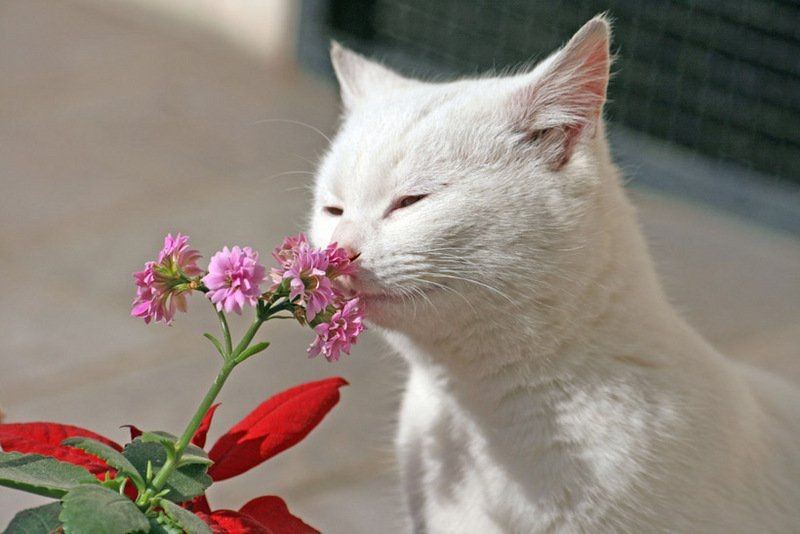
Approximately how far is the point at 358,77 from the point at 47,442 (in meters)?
0.90

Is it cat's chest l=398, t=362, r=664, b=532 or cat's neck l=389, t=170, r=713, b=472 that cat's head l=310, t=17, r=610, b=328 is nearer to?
cat's neck l=389, t=170, r=713, b=472

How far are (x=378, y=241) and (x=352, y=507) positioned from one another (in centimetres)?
104

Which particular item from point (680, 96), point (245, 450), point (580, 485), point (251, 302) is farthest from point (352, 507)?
point (680, 96)

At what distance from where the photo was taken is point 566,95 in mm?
1354

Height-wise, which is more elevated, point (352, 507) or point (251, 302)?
point (251, 302)

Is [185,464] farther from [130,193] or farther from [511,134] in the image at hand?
[130,193]

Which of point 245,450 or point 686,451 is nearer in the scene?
point 245,450

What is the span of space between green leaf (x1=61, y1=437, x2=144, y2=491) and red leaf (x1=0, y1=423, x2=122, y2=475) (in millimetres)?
78

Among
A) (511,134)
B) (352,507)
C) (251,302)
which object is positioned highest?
(511,134)

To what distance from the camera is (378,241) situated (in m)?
1.26

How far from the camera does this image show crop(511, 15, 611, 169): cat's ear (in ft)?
4.33

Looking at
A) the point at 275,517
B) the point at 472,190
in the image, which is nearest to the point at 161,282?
the point at 275,517

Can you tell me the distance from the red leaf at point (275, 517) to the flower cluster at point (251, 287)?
0.15 m

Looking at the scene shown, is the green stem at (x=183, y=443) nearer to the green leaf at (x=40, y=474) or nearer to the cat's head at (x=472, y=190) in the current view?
the green leaf at (x=40, y=474)
